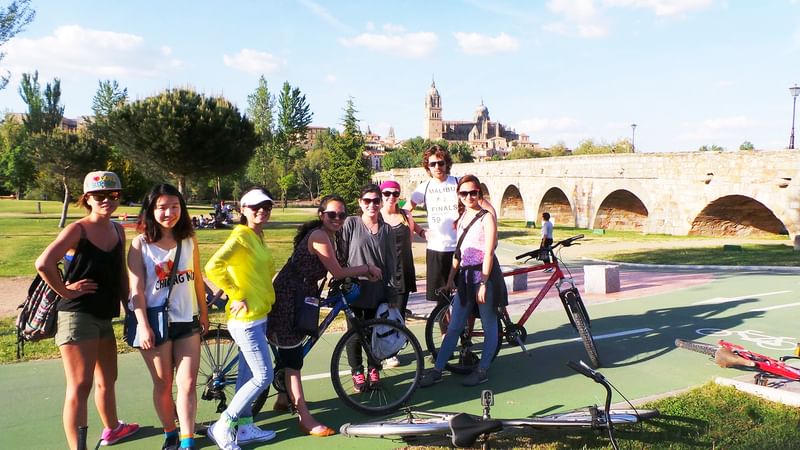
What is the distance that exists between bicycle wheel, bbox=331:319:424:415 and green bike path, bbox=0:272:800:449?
0.13 m

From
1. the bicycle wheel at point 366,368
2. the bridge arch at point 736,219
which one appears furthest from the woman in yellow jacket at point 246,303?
the bridge arch at point 736,219

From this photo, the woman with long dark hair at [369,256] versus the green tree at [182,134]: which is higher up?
the green tree at [182,134]

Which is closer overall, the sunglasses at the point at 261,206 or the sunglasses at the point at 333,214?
Answer: the sunglasses at the point at 261,206

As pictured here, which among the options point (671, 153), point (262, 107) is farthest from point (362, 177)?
point (262, 107)

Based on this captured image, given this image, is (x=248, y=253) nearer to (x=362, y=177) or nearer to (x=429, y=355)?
(x=429, y=355)

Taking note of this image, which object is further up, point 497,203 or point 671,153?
point 671,153

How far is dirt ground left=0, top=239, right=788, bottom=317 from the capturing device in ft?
32.1

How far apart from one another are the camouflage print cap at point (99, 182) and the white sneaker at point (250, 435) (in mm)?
1686

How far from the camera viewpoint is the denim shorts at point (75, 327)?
3277mm

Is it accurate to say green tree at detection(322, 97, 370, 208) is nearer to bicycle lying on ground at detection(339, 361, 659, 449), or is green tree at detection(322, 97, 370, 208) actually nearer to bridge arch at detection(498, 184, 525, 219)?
bridge arch at detection(498, 184, 525, 219)

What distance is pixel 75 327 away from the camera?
3295 mm

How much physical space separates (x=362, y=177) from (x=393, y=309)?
27035mm

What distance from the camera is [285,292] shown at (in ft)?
12.8

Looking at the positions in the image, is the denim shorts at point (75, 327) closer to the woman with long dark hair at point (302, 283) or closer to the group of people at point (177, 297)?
the group of people at point (177, 297)
